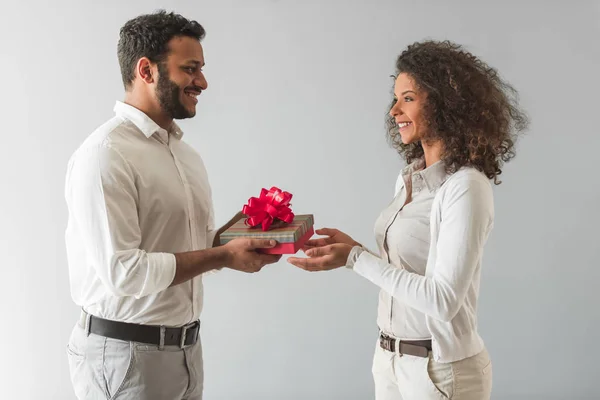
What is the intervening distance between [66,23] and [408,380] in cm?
247

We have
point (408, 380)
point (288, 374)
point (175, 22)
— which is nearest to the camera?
point (408, 380)

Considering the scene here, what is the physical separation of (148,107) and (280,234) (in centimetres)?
58

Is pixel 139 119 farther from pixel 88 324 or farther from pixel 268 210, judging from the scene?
pixel 88 324

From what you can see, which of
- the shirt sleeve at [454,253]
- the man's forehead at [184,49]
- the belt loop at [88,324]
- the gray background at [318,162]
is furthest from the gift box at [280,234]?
the gray background at [318,162]

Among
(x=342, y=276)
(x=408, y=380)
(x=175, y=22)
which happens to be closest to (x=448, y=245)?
(x=408, y=380)

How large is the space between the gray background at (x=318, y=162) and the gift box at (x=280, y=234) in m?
1.23

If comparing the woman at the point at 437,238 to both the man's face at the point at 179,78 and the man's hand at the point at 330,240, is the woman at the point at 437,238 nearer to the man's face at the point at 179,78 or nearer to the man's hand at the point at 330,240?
the man's hand at the point at 330,240

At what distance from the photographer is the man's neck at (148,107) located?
193 centimetres

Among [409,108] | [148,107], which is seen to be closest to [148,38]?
[148,107]

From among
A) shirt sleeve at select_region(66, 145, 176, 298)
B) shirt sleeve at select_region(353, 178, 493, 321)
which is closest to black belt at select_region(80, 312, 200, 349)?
shirt sleeve at select_region(66, 145, 176, 298)

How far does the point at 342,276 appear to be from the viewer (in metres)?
3.22

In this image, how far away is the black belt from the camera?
1.78m

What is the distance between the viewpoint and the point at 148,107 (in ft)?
6.35

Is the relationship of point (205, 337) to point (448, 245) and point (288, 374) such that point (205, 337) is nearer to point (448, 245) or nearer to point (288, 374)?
point (288, 374)
